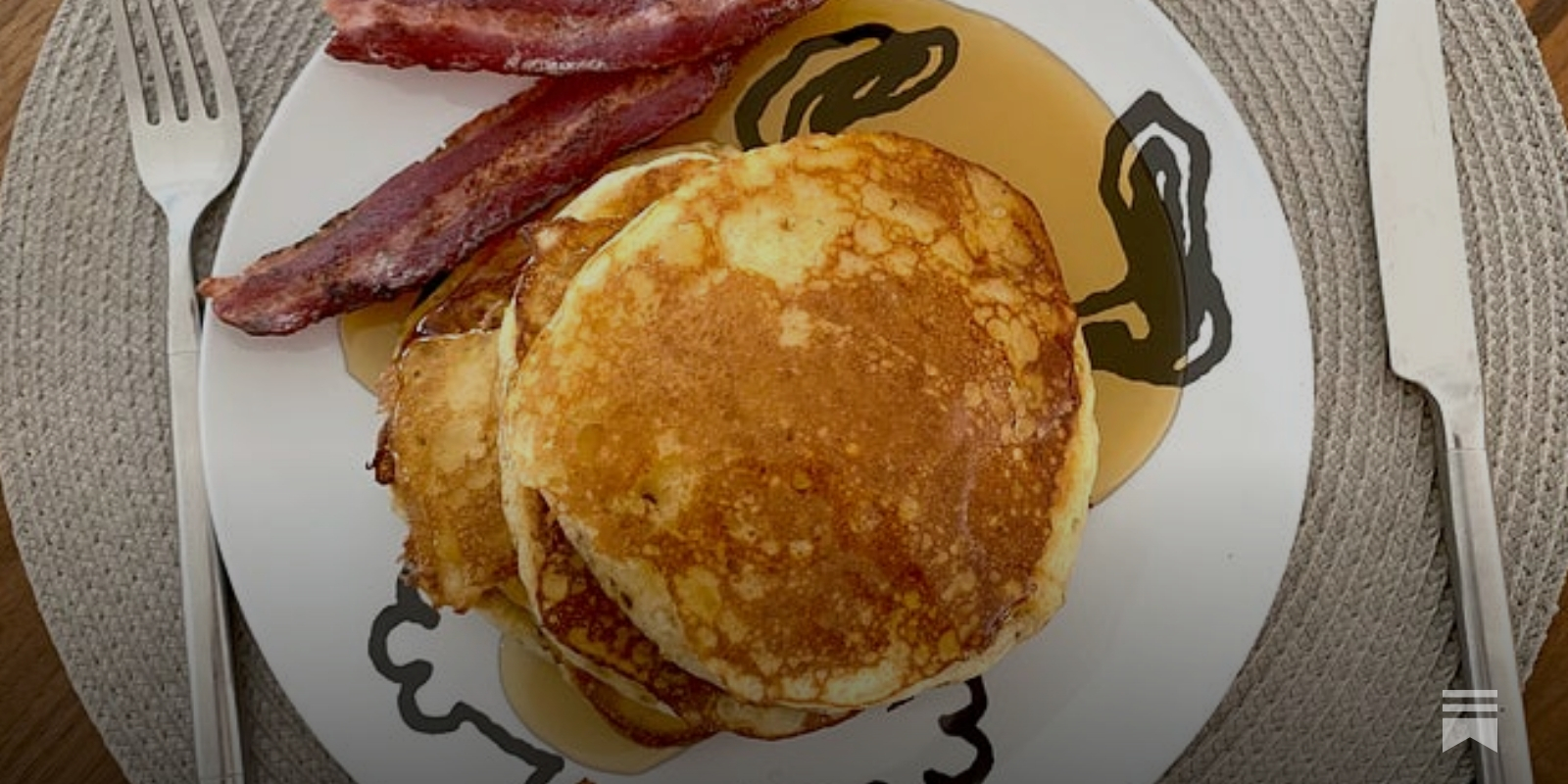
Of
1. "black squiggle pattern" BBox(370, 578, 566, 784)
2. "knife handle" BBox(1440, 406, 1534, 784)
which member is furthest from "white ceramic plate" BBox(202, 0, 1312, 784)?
"knife handle" BBox(1440, 406, 1534, 784)

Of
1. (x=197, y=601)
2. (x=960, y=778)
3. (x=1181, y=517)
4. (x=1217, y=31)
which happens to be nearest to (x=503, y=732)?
(x=197, y=601)

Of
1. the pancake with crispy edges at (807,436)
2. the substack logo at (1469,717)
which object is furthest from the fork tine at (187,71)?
the substack logo at (1469,717)

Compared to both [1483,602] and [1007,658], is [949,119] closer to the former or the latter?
[1007,658]

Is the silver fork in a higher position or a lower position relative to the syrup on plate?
lower

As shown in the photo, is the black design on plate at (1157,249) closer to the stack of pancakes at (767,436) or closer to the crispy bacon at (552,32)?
the stack of pancakes at (767,436)

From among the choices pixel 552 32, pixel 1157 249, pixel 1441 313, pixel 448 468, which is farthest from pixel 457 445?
pixel 1441 313

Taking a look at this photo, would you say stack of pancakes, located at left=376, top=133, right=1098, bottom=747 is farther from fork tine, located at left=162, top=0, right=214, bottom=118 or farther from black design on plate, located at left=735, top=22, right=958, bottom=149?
fork tine, located at left=162, top=0, right=214, bottom=118
